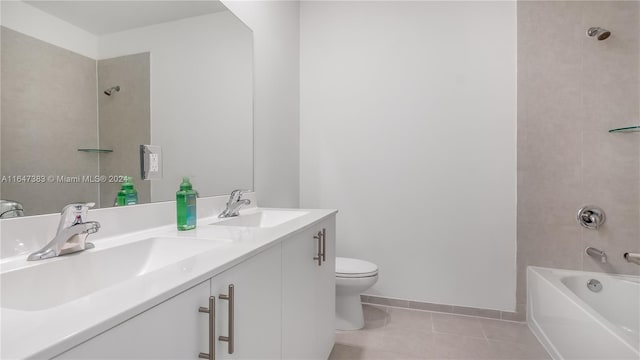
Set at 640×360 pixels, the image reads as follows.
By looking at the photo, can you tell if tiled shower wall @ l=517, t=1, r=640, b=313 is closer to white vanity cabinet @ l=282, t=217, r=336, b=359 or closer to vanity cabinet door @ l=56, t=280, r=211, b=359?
white vanity cabinet @ l=282, t=217, r=336, b=359

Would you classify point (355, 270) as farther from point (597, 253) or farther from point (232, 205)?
point (597, 253)

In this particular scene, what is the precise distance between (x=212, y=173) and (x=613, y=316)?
8.07 feet

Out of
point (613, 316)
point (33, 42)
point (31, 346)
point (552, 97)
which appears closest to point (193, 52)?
point (33, 42)

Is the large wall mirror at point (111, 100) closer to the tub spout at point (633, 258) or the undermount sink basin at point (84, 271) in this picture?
the undermount sink basin at point (84, 271)

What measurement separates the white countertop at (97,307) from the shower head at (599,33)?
240cm

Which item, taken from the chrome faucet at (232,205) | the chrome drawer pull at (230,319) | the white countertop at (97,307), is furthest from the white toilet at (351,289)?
the chrome drawer pull at (230,319)

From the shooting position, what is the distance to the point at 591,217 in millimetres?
2047

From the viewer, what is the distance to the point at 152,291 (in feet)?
1.77

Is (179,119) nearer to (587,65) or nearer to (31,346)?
(31,346)

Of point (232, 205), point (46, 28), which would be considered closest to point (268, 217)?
point (232, 205)

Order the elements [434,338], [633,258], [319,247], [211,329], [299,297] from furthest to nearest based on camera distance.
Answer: [434,338] → [633,258] → [319,247] → [299,297] → [211,329]

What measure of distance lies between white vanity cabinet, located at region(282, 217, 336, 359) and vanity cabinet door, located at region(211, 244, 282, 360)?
7cm

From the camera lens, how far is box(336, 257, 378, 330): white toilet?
1.99 m

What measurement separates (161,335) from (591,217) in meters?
2.51
